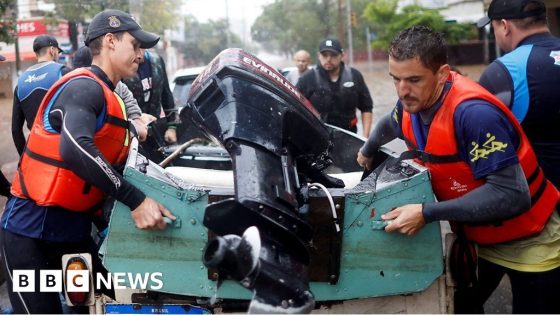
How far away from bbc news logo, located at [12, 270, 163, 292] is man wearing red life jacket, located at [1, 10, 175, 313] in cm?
3

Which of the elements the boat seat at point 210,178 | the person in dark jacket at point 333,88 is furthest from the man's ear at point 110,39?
the person in dark jacket at point 333,88

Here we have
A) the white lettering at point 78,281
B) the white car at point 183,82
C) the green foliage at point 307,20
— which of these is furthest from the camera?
the green foliage at point 307,20

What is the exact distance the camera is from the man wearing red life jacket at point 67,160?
255 cm

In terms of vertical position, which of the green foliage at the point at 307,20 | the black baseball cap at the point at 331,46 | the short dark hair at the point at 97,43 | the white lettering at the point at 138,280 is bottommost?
the green foliage at the point at 307,20

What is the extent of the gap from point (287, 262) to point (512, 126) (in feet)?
3.42

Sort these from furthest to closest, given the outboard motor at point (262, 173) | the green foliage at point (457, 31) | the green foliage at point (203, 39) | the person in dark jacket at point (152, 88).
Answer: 1. the green foliage at point (203, 39)
2. the green foliage at point (457, 31)
3. the person in dark jacket at point (152, 88)
4. the outboard motor at point (262, 173)

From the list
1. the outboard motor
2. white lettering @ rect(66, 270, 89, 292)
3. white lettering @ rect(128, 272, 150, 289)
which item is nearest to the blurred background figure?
the outboard motor

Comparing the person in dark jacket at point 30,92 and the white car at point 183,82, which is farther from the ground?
the person in dark jacket at point 30,92

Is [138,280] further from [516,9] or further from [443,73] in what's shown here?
[516,9]

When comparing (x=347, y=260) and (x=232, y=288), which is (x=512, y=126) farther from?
(x=232, y=288)

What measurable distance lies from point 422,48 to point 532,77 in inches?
25.9

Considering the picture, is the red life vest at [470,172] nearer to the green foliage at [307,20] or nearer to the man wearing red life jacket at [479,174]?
the man wearing red life jacket at [479,174]

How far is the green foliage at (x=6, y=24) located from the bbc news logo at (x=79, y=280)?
496 cm

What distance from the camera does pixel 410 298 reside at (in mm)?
2457
